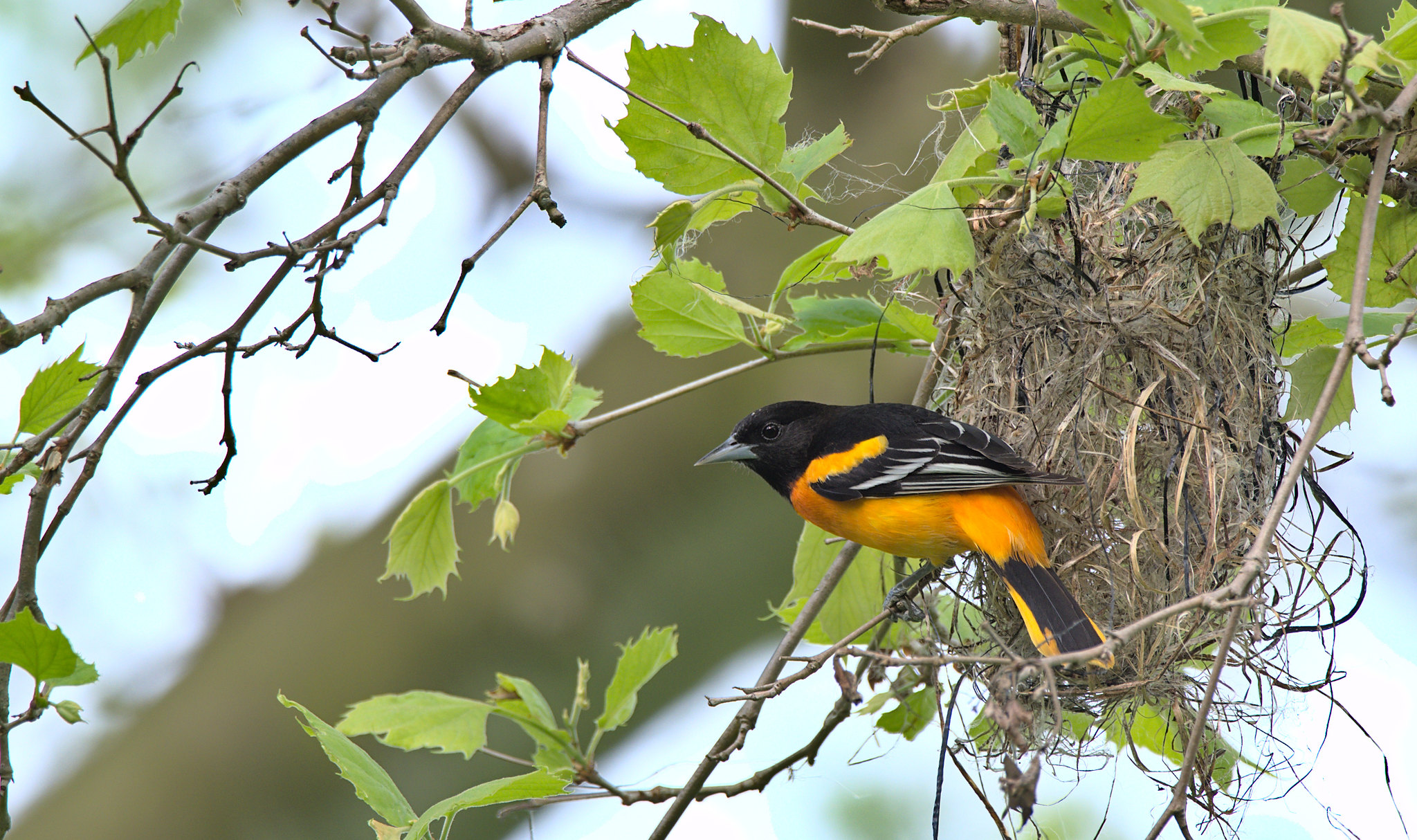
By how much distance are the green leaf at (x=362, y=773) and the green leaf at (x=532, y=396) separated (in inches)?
24.2

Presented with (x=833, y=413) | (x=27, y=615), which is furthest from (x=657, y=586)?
(x=27, y=615)

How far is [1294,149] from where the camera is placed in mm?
1855

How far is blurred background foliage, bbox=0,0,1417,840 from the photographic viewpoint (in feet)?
11.5

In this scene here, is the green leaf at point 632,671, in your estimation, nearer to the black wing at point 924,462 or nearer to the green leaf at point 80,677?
the black wing at point 924,462

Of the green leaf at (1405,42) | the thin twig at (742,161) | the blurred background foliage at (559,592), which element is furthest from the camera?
the blurred background foliage at (559,592)

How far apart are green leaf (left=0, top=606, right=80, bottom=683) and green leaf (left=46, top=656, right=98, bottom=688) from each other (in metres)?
0.02

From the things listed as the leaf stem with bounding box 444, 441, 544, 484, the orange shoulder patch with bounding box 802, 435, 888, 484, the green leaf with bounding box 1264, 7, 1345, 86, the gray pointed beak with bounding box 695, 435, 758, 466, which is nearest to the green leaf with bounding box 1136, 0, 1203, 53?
the green leaf with bounding box 1264, 7, 1345, 86

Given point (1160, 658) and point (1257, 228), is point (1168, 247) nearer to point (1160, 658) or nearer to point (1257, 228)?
point (1257, 228)

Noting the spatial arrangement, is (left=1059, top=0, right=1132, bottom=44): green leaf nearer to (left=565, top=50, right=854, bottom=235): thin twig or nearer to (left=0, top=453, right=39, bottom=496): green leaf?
(left=565, top=50, right=854, bottom=235): thin twig

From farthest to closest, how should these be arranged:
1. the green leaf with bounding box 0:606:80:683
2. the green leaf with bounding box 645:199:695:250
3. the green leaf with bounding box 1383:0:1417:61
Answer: the green leaf with bounding box 645:199:695:250
the green leaf with bounding box 1383:0:1417:61
the green leaf with bounding box 0:606:80:683

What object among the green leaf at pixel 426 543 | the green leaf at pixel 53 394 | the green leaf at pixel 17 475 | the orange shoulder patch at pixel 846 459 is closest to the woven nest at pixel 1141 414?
the orange shoulder patch at pixel 846 459

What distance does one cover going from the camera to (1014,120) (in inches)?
68.9

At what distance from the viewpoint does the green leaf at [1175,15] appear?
138 centimetres

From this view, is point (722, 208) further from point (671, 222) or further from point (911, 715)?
point (911, 715)
